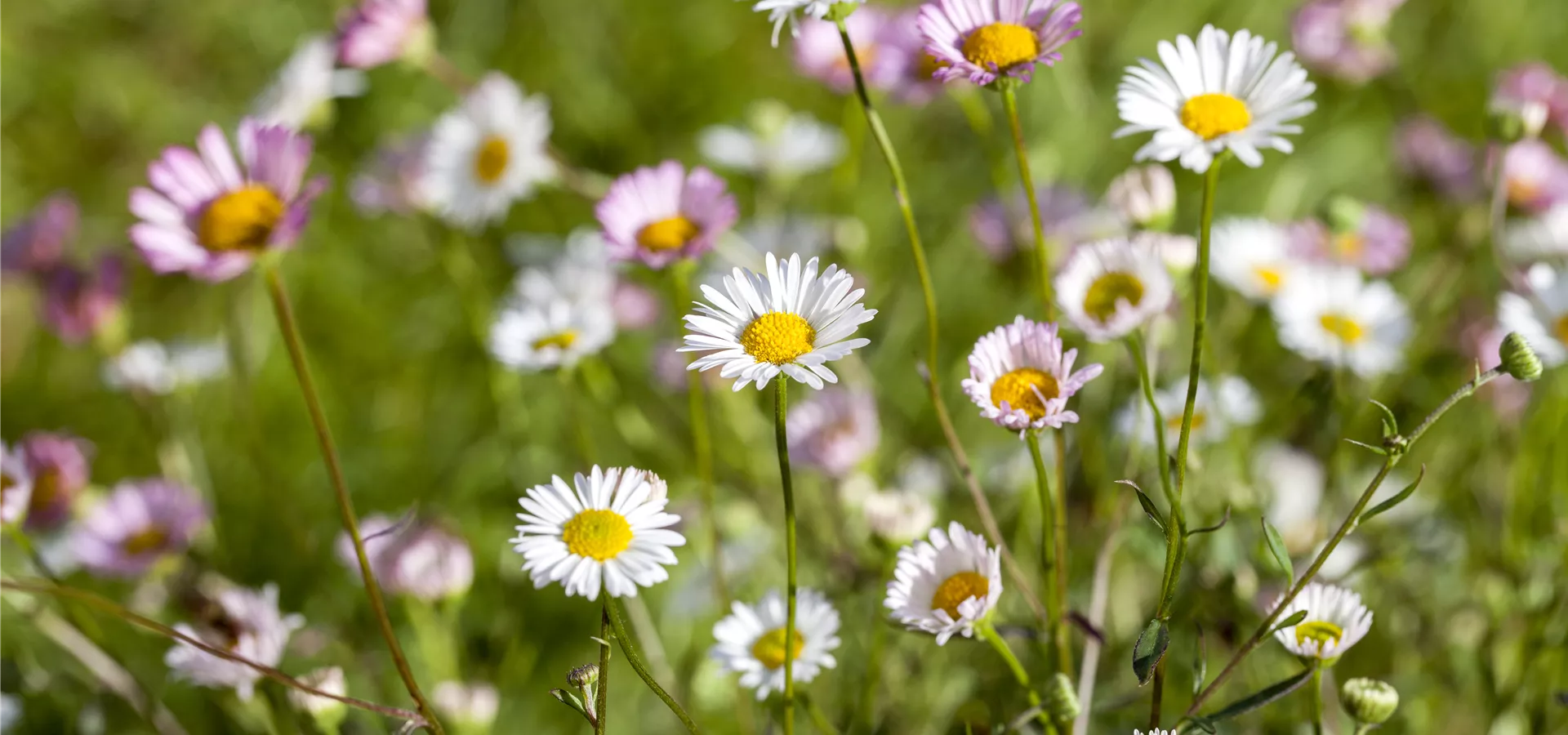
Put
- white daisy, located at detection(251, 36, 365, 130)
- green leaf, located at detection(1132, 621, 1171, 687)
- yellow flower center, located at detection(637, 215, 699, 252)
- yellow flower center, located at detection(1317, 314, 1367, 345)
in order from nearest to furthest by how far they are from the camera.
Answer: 1. green leaf, located at detection(1132, 621, 1171, 687)
2. yellow flower center, located at detection(637, 215, 699, 252)
3. yellow flower center, located at detection(1317, 314, 1367, 345)
4. white daisy, located at detection(251, 36, 365, 130)

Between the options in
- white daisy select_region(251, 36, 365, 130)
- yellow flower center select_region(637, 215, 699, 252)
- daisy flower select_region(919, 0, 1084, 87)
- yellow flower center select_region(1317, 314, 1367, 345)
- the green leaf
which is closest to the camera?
the green leaf

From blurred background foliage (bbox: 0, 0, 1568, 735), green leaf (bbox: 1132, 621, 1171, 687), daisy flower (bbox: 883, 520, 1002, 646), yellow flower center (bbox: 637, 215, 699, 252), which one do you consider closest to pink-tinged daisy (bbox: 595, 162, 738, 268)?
yellow flower center (bbox: 637, 215, 699, 252)

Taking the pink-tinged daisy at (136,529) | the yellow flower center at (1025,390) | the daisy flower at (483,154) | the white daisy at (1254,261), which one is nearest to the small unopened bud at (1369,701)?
the yellow flower center at (1025,390)

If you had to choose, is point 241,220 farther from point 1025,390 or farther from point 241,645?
point 1025,390

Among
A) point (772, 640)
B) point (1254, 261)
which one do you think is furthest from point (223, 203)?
point (1254, 261)

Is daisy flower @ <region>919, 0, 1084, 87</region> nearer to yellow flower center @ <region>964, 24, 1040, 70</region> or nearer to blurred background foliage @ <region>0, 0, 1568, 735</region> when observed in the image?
yellow flower center @ <region>964, 24, 1040, 70</region>

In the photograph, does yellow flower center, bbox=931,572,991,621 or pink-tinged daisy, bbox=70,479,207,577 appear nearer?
yellow flower center, bbox=931,572,991,621

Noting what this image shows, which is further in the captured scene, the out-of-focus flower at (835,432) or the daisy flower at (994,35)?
the out-of-focus flower at (835,432)

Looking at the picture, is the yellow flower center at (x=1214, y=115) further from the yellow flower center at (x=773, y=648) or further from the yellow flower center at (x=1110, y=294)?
the yellow flower center at (x=773, y=648)
